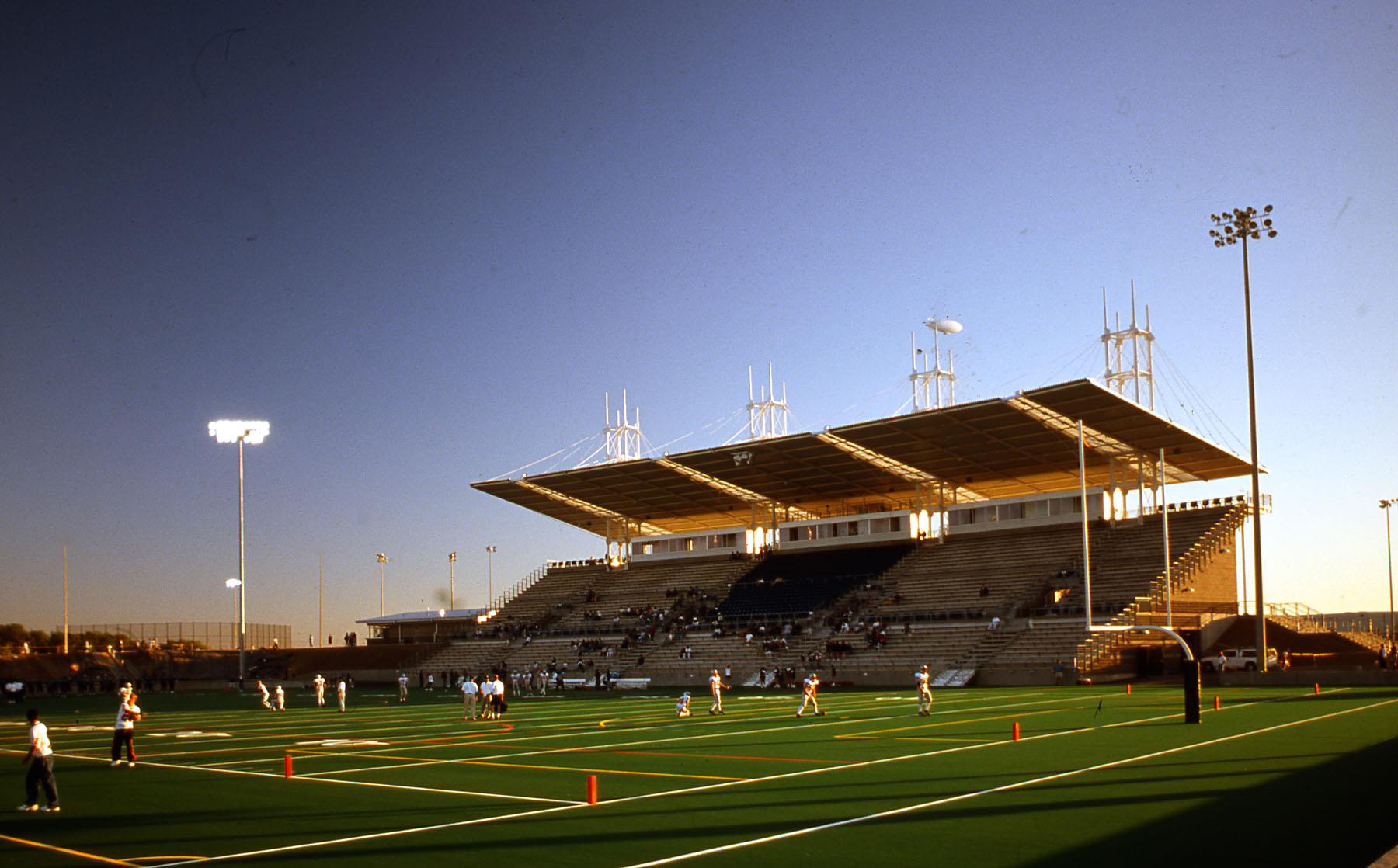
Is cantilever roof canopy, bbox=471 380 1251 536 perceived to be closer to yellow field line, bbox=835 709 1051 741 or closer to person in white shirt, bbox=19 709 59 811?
yellow field line, bbox=835 709 1051 741

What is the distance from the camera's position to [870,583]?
72.7 metres

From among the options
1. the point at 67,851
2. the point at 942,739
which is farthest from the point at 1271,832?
the point at 942,739

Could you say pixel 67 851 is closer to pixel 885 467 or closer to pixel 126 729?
pixel 126 729

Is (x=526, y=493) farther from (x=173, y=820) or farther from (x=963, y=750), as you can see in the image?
(x=173, y=820)

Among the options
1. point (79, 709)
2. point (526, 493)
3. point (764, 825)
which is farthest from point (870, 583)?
point (764, 825)

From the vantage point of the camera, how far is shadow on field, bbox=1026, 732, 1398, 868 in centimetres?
1282

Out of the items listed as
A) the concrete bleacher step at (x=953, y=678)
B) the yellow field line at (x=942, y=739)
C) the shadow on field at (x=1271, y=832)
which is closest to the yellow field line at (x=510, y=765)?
the yellow field line at (x=942, y=739)

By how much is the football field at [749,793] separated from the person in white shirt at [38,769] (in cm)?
32

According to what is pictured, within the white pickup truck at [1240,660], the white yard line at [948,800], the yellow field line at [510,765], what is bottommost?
the white pickup truck at [1240,660]

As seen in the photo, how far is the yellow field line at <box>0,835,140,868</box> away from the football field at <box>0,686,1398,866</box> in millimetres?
56

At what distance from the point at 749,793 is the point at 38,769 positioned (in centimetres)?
991

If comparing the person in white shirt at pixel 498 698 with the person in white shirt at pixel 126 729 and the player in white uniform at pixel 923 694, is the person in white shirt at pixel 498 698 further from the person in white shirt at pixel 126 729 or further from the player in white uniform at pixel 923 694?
the person in white shirt at pixel 126 729

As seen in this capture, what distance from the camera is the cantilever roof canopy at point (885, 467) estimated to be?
6119 centimetres

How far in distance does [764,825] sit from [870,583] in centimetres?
5789
